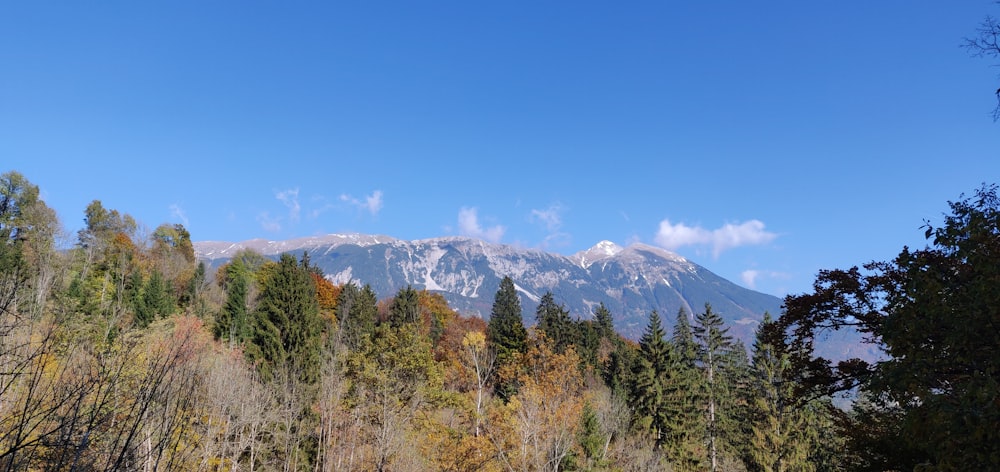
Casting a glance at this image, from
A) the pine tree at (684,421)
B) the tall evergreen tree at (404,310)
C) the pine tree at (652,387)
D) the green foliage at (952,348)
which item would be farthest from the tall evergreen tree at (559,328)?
the green foliage at (952,348)

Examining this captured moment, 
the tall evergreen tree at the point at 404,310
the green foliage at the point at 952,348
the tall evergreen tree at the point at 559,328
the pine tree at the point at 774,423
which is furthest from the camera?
the tall evergreen tree at the point at 559,328

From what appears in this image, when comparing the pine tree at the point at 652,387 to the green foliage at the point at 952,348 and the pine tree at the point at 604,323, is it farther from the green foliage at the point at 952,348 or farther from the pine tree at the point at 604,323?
the pine tree at the point at 604,323

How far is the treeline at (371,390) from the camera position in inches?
491

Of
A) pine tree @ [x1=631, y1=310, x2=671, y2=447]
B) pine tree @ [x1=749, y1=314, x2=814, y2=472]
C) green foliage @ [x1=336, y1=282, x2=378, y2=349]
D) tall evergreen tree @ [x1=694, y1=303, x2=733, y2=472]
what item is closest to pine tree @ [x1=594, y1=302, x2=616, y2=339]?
tall evergreen tree @ [x1=694, y1=303, x2=733, y2=472]

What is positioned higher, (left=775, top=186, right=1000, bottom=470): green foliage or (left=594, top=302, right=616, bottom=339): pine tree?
(left=775, top=186, right=1000, bottom=470): green foliage

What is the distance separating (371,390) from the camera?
965 inches

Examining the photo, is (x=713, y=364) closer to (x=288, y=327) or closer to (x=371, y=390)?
(x=371, y=390)

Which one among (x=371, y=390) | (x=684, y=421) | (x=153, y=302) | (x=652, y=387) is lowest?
(x=684, y=421)

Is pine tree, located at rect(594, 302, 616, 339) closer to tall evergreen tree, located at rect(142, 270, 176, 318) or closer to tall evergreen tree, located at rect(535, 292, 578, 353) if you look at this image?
tall evergreen tree, located at rect(535, 292, 578, 353)

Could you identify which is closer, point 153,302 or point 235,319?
point 153,302

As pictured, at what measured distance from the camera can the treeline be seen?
12477 mm

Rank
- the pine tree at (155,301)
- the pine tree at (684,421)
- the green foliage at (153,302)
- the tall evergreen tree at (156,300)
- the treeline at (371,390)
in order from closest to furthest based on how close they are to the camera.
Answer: the treeline at (371,390)
the pine tree at (684,421)
the green foliage at (153,302)
the pine tree at (155,301)
the tall evergreen tree at (156,300)

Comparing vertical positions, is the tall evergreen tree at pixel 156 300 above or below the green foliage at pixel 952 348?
below

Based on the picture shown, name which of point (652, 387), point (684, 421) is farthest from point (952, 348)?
point (684, 421)
